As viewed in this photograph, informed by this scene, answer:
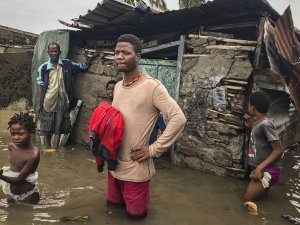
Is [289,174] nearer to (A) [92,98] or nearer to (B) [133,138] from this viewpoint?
(B) [133,138]

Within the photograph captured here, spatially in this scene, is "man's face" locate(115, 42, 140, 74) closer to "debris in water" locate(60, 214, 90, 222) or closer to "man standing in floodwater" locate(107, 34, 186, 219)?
"man standing in floodwater" locate(107, 34, 186, 219)

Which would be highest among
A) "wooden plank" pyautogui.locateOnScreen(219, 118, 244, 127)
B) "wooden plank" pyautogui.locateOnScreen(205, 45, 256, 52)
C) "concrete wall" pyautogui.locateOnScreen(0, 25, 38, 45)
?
"concrete wall" pyautogui.locateOnScreen(0, 25, 38, 45)

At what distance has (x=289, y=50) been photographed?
480 centimetres

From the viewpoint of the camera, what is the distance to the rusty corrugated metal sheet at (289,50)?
15.3ft

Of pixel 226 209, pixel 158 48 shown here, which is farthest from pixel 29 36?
pixel 226 209

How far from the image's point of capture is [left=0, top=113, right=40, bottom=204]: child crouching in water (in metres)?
3.37

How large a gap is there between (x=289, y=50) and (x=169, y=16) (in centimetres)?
202

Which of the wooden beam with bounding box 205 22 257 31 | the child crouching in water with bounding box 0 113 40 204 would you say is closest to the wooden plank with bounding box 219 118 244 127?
the wooden beam with bounding box 205 22 257 31

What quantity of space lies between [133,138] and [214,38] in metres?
2.79

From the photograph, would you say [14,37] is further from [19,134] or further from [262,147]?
[262,147]

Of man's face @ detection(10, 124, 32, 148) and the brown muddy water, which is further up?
man's face @ detection(10, 124, 32, 148)

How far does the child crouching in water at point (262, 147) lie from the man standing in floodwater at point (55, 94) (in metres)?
3.87

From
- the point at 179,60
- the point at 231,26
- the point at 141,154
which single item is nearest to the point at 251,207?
the point at 141,154

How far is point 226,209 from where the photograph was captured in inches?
152
